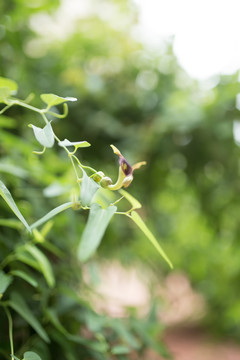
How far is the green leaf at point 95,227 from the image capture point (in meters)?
0.19

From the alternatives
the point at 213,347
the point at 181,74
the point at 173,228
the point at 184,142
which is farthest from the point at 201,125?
the point at 213,347

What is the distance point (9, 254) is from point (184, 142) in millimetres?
A: 371

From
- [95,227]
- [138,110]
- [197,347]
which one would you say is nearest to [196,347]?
[197,347]

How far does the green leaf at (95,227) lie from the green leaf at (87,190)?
16 millimetres

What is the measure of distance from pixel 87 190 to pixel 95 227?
0.07 feet

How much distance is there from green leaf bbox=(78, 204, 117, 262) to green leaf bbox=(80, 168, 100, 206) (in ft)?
0.05

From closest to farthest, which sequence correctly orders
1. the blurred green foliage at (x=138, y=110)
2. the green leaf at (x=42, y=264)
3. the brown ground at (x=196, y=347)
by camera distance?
the green leaf at (x=42, y=264), the blurred green foliage at (x=138, y=110), the brown ground at (x=196, y=347)

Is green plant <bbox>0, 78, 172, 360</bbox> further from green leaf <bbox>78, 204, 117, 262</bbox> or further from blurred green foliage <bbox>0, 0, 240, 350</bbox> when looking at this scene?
blurred green foliage <bbox>0, 0, 240, 350</bbox>

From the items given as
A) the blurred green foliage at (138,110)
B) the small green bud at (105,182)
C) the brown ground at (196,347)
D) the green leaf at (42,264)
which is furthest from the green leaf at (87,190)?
the brown ground at (196,347)

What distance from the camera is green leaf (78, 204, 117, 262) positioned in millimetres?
193

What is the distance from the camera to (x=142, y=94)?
2.07 ft

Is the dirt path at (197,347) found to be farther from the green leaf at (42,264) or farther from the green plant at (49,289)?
the green leaf at (42,264)

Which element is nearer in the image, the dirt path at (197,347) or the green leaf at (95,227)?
the green leaf at (95,227)

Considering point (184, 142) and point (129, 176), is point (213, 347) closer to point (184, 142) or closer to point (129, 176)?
point (184, 142)
